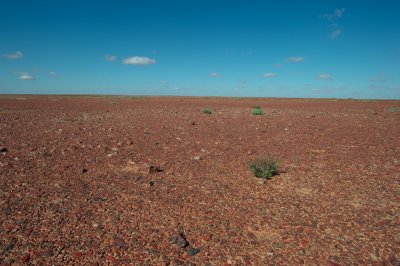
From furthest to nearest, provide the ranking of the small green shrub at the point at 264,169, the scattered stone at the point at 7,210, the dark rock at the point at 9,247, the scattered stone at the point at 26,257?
1. the small green shrub at the point at 264,169
2. the scattered stone at the point at 7,210
3. the dark rock at the point at 9,247
4. the scattered stone at the point at 26,257

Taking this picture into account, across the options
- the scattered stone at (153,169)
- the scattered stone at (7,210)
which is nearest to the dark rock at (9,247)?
the scattered stone at (7,210)

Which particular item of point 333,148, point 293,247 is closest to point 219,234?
point 293,247


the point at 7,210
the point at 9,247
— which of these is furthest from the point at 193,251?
the point at 7,210

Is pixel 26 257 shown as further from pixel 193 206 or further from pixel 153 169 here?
pixel 153 169

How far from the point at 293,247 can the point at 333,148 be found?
18.4 feet

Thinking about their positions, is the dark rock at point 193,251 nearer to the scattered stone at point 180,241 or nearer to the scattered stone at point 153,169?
the scattered stone at point 180,241

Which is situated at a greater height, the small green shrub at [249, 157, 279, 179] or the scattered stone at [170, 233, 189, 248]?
the small green shrub at [249, 157, 279, 179]

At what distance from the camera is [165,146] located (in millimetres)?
8164

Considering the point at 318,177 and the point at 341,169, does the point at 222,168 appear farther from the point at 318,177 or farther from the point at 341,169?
the point at 341,169

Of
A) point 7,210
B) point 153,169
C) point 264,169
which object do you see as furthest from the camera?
point 153,169

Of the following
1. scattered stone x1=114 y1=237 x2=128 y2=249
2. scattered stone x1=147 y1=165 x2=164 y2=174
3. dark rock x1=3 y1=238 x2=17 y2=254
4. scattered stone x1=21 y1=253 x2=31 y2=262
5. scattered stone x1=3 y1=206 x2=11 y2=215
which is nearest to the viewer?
scattered stone x1=21 y1=253 x2=31 y2=262

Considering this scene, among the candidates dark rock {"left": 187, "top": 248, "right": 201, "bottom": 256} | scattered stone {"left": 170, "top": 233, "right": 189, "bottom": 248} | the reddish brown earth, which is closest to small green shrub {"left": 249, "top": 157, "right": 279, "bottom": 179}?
the reddish brown earth

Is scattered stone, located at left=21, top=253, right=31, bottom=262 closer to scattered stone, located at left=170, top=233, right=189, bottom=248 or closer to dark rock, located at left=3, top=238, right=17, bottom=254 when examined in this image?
dark rock, located at left=3, top=238, right=17, bottom=254

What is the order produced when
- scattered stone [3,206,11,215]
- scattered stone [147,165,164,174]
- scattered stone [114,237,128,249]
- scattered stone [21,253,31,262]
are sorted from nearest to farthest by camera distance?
scattered stone [21,253,31,262], scattered stone [114,237,128,249], scattered stone [3,206,11,215], scattered stone [147,165,164,174]
